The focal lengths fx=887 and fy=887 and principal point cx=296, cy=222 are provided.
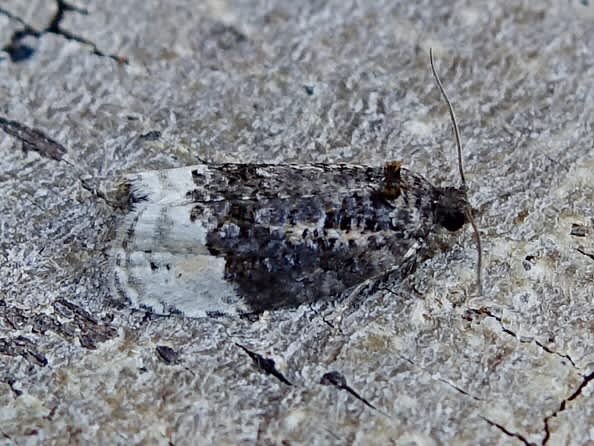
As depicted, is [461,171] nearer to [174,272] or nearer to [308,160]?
[308,160]

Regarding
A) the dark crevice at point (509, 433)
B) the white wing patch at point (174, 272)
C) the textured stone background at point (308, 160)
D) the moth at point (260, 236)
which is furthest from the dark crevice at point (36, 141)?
Result: the dark crevice at point (509, 433)

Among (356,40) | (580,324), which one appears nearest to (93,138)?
(356,40)

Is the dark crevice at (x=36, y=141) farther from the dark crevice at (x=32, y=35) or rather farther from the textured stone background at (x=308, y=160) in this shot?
the dark crevice at (x=32, y=35)

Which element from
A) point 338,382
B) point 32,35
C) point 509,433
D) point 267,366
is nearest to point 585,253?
point 509,433

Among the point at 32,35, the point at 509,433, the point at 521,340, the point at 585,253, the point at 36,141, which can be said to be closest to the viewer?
the point at 509,433

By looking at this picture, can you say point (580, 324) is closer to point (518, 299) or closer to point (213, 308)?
point (518, 299)

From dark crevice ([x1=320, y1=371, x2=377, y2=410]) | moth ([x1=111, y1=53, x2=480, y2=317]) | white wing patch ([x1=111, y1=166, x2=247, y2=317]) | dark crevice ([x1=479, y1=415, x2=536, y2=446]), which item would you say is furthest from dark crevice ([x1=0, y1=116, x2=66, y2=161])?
dark crevice ([x1=479, y1=415, x2=536, y2=446])

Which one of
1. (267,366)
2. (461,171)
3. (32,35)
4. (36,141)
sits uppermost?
(461,171)
